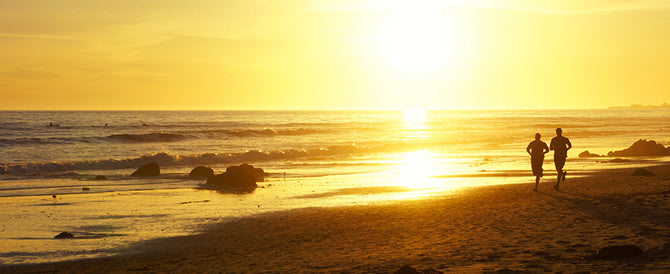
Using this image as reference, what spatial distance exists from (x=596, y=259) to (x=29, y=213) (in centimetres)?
1299

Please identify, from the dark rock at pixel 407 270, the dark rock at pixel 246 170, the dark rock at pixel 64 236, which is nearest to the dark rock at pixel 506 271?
the dark rock at pixel 407 270

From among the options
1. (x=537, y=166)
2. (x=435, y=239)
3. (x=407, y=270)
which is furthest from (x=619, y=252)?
(x=537, y=166)

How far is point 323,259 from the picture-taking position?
9.76 metres

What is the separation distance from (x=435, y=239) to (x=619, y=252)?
3.24 m

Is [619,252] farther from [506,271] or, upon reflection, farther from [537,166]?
[537,166]

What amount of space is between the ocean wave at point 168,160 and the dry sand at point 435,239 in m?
20.1

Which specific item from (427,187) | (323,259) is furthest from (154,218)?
(427,187)

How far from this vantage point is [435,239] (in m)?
10.9

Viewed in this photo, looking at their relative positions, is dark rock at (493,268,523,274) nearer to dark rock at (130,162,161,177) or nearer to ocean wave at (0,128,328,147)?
dark rock at (130,162,161,177)

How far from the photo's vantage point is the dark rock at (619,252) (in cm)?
856

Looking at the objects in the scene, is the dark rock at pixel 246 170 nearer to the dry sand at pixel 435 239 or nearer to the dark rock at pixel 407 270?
the dry sand at pixel 435 239

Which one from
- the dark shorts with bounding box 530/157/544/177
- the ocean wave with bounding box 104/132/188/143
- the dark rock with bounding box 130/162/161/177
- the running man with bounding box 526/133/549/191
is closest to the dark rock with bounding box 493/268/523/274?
the running man with bounding box 526/133/549/191

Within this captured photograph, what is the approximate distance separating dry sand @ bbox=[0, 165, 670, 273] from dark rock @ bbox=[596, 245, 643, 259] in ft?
0.48

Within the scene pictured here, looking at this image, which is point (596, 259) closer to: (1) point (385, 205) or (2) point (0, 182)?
(1) point (385, 205)
